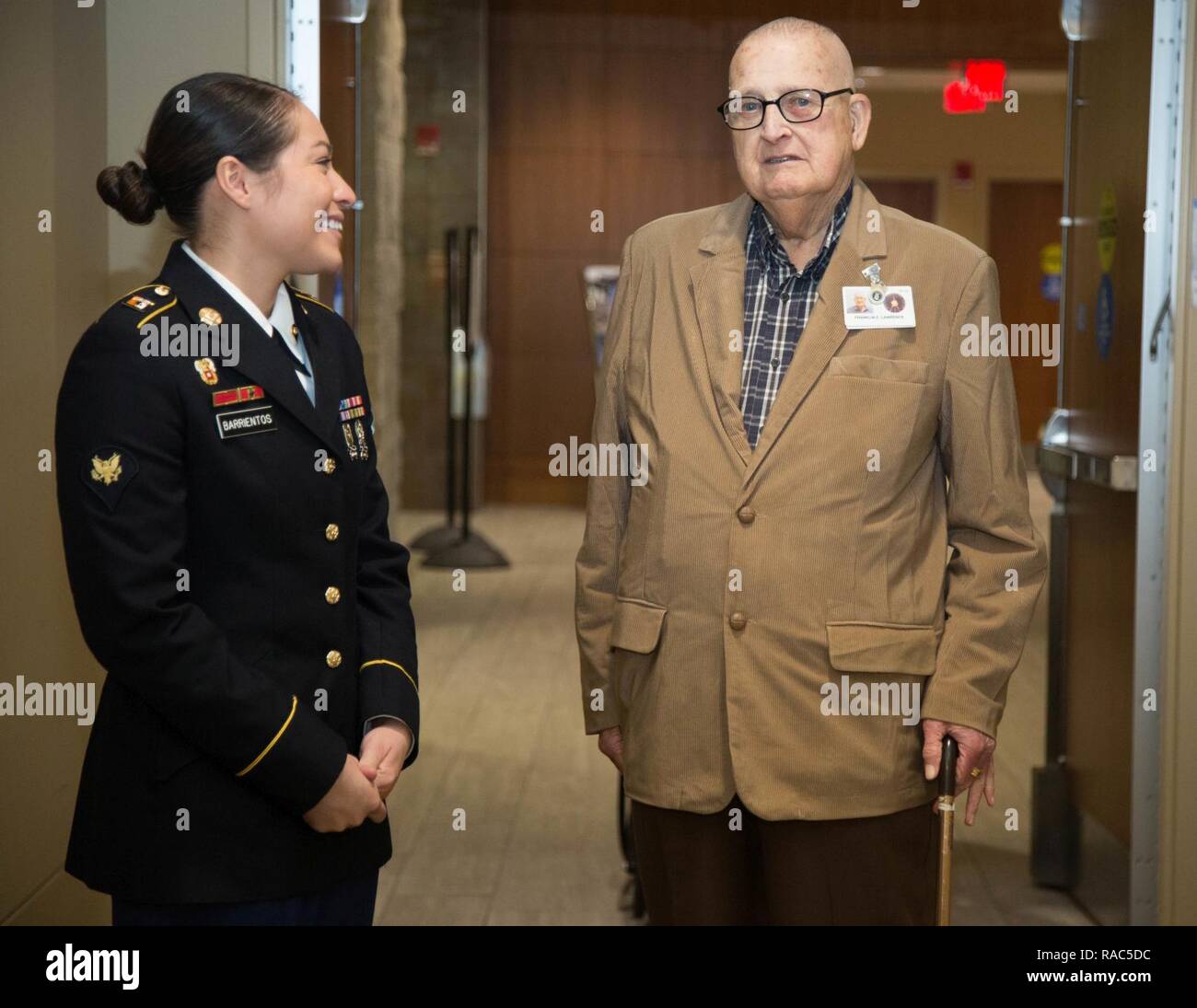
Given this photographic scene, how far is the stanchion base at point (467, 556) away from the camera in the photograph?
848cm

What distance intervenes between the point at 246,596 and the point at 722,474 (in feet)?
2.17

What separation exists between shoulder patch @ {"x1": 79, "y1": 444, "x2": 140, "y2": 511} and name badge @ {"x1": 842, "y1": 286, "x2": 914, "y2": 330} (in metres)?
0.96

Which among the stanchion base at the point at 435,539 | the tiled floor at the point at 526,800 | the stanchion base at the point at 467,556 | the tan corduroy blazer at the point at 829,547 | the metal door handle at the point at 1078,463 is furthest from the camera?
the stanchion base at the point at 435,539

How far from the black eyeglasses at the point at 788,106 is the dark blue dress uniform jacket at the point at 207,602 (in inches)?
25.5

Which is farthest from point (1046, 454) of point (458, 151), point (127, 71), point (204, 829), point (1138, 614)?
point (458, 151)

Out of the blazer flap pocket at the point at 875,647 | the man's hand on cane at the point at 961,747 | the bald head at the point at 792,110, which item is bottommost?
the man's hand on cane at the point at 961,747

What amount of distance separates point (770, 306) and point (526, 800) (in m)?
2.74

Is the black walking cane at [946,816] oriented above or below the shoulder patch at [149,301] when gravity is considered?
below

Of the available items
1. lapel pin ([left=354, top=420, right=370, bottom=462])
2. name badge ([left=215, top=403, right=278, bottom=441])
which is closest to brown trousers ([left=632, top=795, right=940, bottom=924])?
lapel pin ([left=354, top=420, right=370, bottom=462])

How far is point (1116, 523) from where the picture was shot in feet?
11.4

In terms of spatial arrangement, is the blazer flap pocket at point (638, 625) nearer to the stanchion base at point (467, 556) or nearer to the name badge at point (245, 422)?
the name badge at point (245, 422)

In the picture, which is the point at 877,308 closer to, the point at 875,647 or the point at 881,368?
the point at 881,368

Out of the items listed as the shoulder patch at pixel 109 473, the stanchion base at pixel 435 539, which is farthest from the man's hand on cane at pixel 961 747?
the stanchion base at pixel 435 539

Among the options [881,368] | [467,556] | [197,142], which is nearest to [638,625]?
[881,368]
